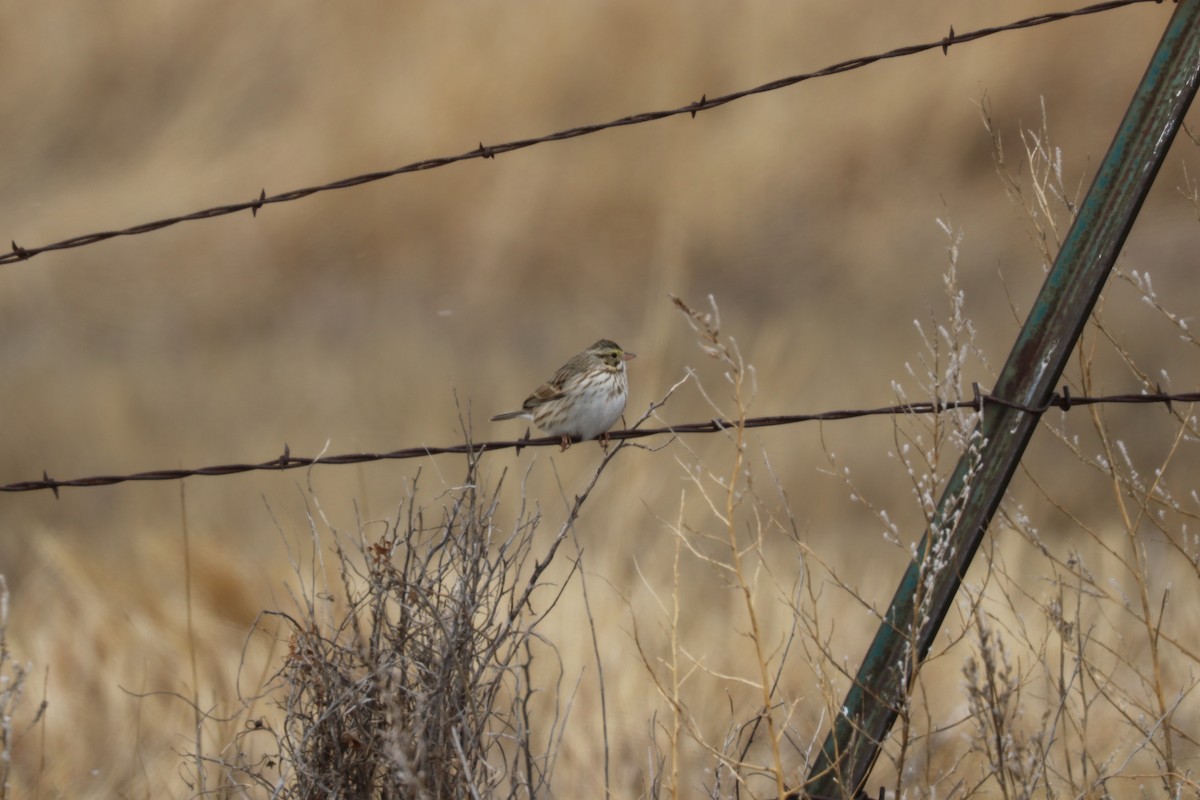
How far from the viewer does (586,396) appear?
5477mm

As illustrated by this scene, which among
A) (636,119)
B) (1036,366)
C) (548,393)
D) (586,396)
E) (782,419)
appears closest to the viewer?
(1036,366)

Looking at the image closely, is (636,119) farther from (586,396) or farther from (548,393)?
(548,393)

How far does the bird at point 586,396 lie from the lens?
547cm

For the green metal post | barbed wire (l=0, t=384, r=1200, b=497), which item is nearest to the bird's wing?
barbed wire (l=0, t=384, r=1200, b=497)

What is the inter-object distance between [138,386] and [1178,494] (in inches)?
666

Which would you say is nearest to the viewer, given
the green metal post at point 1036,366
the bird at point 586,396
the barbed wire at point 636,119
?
the green metal post at point 1036,366

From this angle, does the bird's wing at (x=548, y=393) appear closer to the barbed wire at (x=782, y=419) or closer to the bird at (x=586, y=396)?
the bird at (x=586, y=396)

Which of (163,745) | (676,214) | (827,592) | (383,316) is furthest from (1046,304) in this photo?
(383,316)

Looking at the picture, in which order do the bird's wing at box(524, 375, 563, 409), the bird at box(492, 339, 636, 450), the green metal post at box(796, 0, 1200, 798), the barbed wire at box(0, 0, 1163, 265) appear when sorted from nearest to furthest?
the green metal post at box(796, 0, 1200, 798) → the barbed wire at box(0, 0, 1163, 265) → the bird at box(492, 339, 636, 450) → the bird's wing at box(524, 375, 563, 409)

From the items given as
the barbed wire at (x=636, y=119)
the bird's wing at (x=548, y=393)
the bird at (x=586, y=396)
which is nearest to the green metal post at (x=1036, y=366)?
the barbed wire at (x=636, y=119)

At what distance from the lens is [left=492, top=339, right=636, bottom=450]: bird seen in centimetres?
547

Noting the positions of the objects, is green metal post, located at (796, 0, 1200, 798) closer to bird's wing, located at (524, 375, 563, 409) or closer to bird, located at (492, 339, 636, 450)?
bird, located at (492, 339, 636, 450)

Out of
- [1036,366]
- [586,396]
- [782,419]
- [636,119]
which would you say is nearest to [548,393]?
[586,396]

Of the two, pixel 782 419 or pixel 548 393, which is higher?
pixel 548 393
